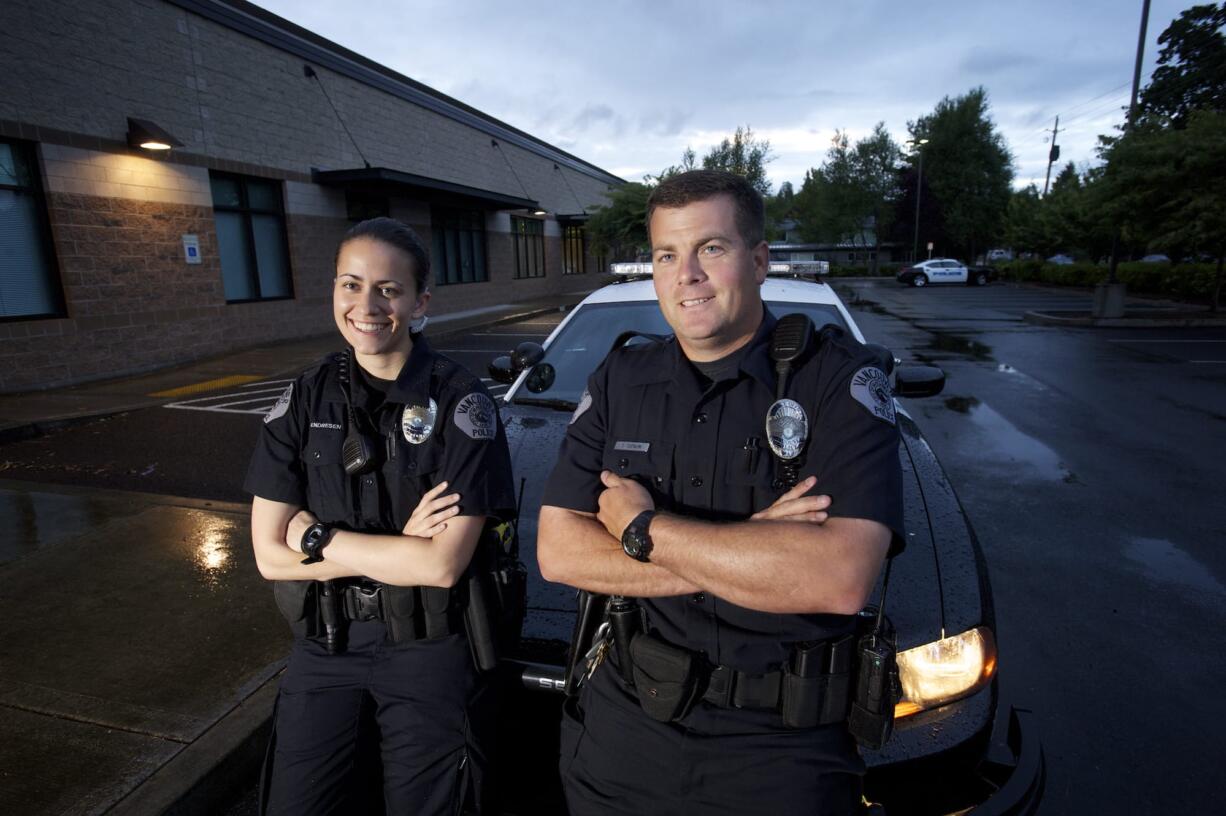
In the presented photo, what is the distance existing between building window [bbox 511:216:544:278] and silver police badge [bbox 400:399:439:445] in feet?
80.9

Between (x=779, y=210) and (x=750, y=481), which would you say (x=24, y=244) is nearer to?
(x=750, y=481)

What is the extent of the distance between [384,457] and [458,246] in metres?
20.7

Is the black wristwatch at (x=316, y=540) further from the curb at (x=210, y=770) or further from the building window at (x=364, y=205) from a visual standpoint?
the building window at (x=364, y=205)

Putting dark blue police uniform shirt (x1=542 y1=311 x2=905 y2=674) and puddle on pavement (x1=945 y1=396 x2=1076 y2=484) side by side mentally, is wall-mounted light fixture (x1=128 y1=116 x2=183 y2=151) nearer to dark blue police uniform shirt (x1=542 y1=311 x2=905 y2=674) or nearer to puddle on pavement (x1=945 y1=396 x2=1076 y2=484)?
dark blue police uniform shirt (x1=542 y1=311 x2=905 y2=674)

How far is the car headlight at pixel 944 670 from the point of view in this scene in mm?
1825

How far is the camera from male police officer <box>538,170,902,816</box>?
4.92 ft

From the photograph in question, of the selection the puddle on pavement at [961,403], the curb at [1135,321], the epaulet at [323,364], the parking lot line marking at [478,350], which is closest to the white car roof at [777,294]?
the epaulet at [323,364]

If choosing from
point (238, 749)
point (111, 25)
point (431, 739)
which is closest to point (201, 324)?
point (111, 25)

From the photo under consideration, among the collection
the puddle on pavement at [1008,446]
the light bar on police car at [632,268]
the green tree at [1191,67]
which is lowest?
the puddle on pavement at [1008,446]

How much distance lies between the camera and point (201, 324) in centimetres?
1209

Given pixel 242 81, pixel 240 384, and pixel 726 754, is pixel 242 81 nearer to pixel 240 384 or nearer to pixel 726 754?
pixel 240 384

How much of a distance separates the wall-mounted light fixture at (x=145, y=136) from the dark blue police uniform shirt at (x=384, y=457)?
11.1m

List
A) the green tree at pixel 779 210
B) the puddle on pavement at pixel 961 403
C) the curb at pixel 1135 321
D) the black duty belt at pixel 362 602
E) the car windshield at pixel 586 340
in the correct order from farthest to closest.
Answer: the green tree at pixel 779 210, the curb at pixel 1135 321, the puddle on pavement at pixel 961 403, the car windshield at pixel 586 340, the black duty belt at pixel 362 602

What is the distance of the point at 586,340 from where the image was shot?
3842mm
